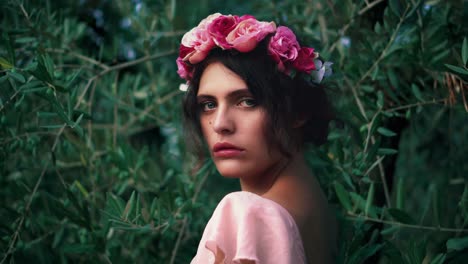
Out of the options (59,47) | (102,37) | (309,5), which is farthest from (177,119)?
(102,37)

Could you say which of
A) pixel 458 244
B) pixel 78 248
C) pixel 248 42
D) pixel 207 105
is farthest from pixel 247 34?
pixel 78 248

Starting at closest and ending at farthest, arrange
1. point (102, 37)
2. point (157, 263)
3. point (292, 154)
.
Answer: point (292, 154) → point (157, 263) → point (102, 37)

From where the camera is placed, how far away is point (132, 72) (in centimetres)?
394

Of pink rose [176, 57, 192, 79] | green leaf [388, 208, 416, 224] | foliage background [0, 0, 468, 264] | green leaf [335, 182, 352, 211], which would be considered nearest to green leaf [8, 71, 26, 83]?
foliage background [0, 0, 468, 264]

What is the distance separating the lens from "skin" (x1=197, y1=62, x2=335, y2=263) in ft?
4.70

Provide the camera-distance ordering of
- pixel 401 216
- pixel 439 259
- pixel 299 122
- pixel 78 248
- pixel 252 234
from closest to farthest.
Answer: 1. pixel 252 234
2. pixel 439 259
3. pixel 401 216
4. pixel 299 122
5. pixel 78 248

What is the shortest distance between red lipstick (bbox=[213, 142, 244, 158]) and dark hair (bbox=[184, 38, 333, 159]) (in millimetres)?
95

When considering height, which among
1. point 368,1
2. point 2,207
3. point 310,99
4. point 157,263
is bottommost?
point 157,263

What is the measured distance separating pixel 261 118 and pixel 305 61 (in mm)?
228

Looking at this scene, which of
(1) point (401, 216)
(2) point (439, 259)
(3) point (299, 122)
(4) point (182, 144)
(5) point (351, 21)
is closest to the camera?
(2) point (439, 259)

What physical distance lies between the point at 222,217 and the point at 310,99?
489mm

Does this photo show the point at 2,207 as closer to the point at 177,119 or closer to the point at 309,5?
the point at 177,119

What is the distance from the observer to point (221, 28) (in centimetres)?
154

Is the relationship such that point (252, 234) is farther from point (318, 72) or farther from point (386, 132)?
point (386, 132)
